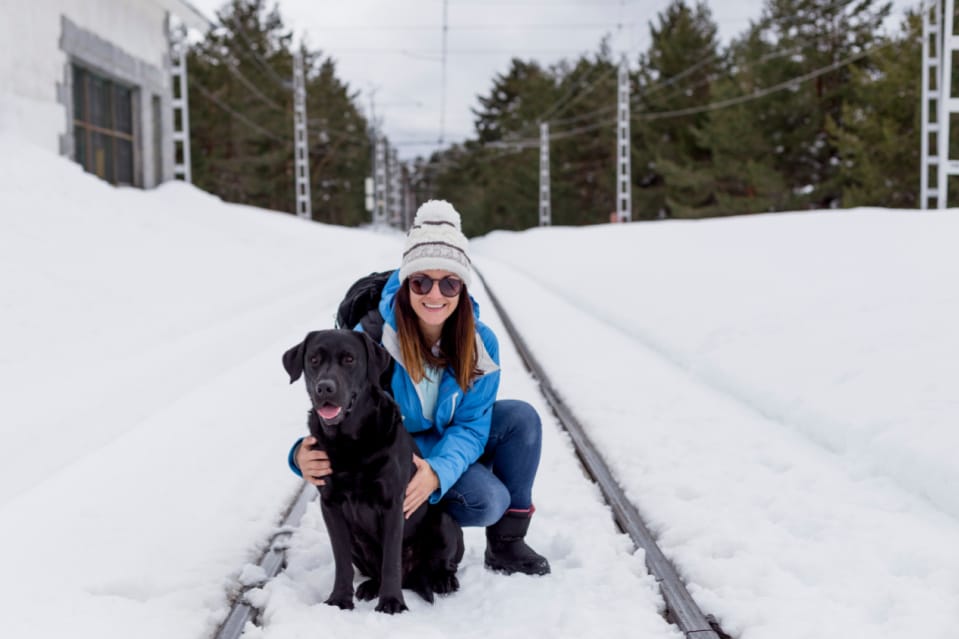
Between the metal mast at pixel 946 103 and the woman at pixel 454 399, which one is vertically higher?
the metal mast at pixel 946 103

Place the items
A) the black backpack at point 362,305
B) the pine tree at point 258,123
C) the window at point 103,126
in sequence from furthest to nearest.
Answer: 1. the pine tree at point 258,123
2. the window at point 103,126
3. the black backpack at point 362,305

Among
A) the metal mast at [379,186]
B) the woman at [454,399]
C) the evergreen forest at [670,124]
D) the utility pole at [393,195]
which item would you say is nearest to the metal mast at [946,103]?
the evergreen forest at [670,124]

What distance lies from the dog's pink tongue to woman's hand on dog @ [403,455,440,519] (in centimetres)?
49

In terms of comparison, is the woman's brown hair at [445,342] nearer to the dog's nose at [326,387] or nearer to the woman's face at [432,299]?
the woman's face at [432,299]

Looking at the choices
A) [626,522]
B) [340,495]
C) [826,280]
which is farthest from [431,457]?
[826,280]

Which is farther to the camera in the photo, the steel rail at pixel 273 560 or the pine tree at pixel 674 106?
the pine tree at pixel 674 106

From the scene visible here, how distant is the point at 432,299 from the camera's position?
333 cm

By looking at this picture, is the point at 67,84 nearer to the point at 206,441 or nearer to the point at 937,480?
the point at 206,441

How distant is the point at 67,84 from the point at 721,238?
44.2ft

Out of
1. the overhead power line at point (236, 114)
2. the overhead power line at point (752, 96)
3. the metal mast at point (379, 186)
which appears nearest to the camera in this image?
the overhead power line at point (752, 96)

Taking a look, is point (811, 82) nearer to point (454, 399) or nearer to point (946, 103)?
point (946, 103)

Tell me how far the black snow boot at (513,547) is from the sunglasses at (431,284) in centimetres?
108

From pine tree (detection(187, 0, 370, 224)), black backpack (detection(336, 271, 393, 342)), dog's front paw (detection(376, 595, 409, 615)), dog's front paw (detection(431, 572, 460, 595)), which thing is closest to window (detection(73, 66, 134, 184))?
black backpack (detection(336, 271, 393, 342))

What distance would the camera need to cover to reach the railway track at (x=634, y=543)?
3.20 meters
